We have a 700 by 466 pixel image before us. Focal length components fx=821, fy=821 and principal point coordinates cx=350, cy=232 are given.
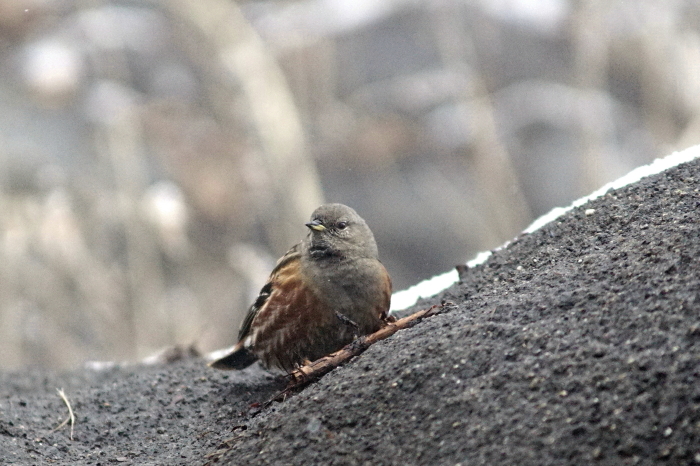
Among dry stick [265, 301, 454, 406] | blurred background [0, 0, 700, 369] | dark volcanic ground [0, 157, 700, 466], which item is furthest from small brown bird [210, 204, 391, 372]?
blurred background [0, 0, 700, 369]

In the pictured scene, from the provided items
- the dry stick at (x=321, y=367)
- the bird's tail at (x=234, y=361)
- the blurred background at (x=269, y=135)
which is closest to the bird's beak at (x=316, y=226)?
the bird's tail at (x=234, y=361)

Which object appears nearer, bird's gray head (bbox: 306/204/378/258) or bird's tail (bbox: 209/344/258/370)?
bird's gray head (bbox: 306/204/378/258)

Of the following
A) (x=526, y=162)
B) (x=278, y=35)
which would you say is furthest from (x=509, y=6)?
(x=278, y=35)

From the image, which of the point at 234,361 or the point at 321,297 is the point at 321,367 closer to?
the point at 321,297

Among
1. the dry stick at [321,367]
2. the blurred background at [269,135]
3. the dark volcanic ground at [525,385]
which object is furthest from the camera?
the blurred background at [269,135]

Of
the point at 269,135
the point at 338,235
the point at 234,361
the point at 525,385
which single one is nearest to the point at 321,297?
the point at 338,235

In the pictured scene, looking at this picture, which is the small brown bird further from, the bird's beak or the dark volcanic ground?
the dark volcanic ground

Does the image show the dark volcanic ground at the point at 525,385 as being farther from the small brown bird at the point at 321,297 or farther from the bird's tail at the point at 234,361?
the bird's tail at the point at 234,361
